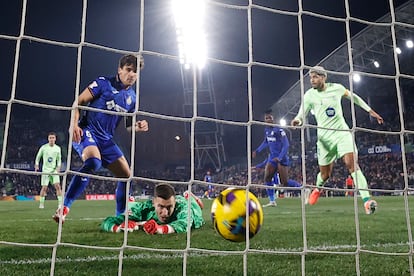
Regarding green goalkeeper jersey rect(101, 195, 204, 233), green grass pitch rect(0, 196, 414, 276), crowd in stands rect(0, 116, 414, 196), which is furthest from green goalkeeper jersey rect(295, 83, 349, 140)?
crowd in stands rect(0, 116, 414, 196)

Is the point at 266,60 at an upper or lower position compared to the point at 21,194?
upper

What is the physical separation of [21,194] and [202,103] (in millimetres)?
12097

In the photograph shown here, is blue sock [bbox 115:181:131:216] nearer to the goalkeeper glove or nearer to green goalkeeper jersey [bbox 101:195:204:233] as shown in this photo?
green goalkeeper jersey [bbox 101:195:204:233]

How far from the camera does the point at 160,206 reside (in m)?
3.45

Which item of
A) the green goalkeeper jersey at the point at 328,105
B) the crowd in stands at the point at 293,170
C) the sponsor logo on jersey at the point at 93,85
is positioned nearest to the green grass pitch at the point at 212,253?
the sponsor logo on jersey at the point at 93,85

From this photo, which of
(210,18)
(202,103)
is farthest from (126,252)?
(202,103)

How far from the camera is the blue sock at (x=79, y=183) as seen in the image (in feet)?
12.1

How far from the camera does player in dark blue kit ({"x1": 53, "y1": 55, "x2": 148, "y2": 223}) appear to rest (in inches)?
148

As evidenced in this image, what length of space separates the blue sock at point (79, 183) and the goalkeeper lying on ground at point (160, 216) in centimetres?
35

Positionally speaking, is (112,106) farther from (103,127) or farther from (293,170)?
(293,170)

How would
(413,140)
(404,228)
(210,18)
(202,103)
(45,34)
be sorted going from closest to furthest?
(404,228) < (413,140) < (210,18) < (45,34) < (202,103)

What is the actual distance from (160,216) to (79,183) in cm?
75

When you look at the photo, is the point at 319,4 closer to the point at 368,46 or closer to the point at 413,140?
the point at 368,46

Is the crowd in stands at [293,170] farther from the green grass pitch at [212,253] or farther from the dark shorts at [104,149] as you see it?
the green grass pitch at [212,253]
